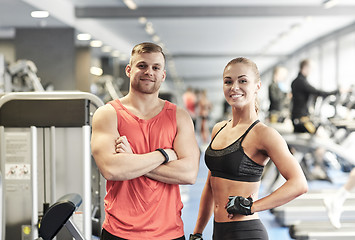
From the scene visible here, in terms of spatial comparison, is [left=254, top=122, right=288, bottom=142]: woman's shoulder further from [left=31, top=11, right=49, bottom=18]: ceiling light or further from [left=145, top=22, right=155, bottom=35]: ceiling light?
[left=145, top=22, right=155, bottom=35]: ceiling light

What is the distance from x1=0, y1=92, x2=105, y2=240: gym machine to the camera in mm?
2758

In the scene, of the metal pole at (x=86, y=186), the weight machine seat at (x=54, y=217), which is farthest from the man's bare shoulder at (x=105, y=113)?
the metal pole at (x=86, y=186)

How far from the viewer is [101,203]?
2982mm

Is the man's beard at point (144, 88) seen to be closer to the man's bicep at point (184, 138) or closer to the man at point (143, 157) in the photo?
the man at point (143, 157)

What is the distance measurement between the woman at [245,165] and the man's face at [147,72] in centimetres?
25

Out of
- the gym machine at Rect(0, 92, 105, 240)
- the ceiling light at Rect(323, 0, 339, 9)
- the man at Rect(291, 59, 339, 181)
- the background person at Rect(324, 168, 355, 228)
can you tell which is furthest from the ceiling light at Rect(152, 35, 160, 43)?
the gym machine at Rect(0, 92, 105, 240)

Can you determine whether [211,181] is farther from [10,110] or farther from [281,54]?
[281,54]

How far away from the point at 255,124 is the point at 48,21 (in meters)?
8.33

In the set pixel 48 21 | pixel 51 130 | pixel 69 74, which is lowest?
pixel 51 130

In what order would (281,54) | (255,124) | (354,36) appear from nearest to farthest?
(255,124)
(354,36)
(281,54)

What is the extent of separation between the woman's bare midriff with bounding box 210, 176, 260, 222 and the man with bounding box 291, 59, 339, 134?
4821 mm

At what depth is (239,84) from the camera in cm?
184

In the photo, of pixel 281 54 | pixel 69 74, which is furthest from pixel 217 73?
pixel 69 74

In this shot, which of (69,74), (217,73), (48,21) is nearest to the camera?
(48,21)
